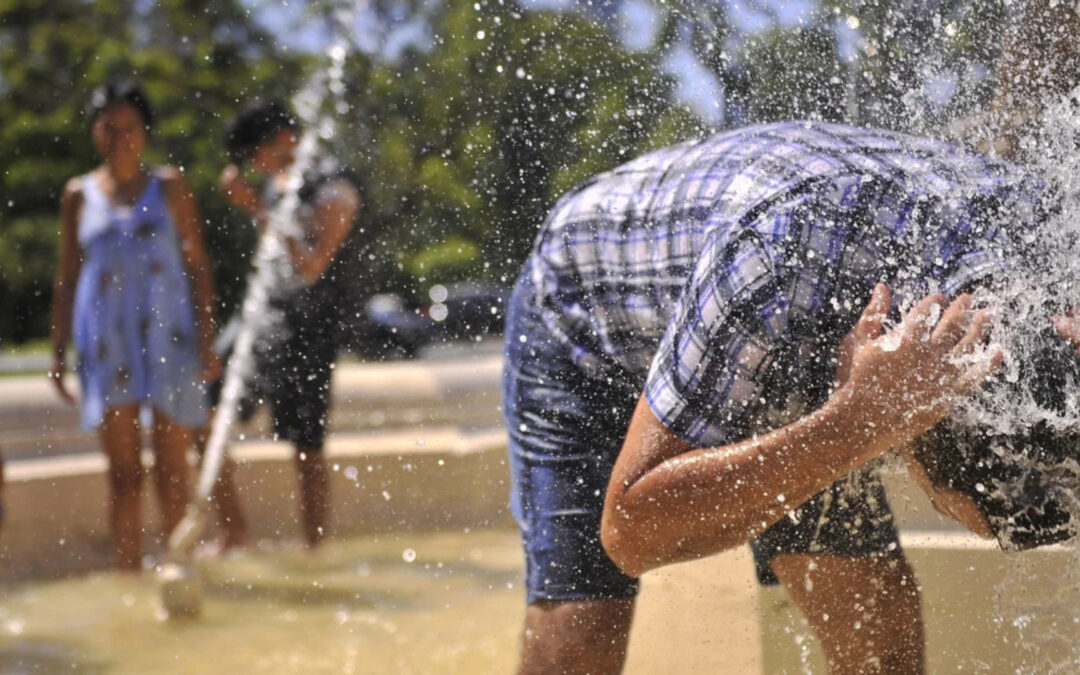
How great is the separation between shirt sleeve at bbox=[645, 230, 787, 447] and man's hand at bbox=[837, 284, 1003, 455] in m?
0.10

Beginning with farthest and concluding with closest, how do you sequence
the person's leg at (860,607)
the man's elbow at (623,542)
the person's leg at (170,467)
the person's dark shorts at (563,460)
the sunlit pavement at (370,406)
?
the sunlit pavement at (370,406), the person's leg at (170,467), the person's leg at (860,607), the person's dark shorts at (563,460), the man's elbow at (623,542)

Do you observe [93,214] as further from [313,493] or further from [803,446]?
[803,446]

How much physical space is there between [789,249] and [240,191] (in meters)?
3.40

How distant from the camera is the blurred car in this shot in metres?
4.93

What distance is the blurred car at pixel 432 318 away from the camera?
16.2 ft

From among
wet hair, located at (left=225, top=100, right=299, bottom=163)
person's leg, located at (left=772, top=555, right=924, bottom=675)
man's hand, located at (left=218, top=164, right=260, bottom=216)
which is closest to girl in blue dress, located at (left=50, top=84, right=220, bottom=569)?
wet hair, located at (left=225, top=100, right=299, bottom=163)

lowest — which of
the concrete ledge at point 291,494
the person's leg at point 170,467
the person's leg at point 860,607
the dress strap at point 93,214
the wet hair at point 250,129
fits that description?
the concrete ledge at point 291,494

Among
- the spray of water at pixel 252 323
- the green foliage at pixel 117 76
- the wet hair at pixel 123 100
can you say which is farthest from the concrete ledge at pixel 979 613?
the green foliage at pixel 117 76

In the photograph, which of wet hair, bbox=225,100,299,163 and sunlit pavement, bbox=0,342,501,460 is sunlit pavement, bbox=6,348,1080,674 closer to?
sunlit pavement, bbox=0,342,501,460

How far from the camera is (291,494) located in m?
4.26

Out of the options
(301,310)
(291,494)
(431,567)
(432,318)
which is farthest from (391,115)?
(431,567)

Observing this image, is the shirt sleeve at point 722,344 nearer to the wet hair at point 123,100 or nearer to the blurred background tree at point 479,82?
the blurred background tree at point 479,82

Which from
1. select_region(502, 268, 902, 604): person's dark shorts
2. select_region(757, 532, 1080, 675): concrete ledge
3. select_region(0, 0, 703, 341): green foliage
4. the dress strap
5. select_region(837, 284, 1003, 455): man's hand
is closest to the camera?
select_region(837, 284, 1003, 455): man's hand

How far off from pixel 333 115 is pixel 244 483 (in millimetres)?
2246
